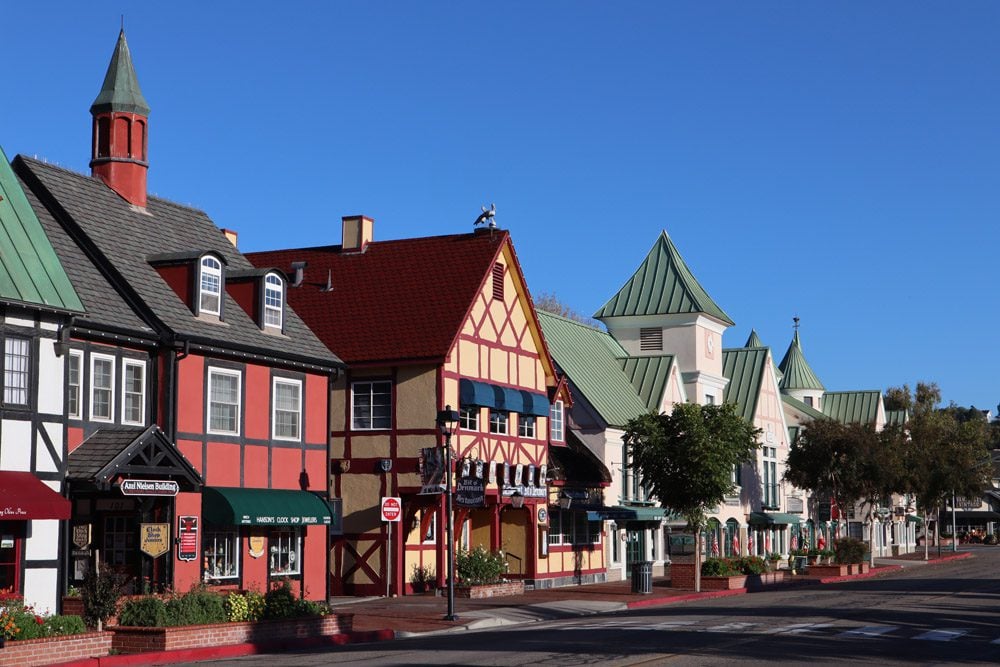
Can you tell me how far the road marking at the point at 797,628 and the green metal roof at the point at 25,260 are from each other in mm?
14989

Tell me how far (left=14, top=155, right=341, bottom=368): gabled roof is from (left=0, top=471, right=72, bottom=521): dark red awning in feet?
12.8

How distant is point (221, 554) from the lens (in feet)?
102

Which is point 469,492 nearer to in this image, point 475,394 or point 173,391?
point 475,394

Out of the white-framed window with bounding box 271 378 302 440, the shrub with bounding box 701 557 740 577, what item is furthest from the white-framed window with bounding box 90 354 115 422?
the shrub with bounding box 701 557 740 577

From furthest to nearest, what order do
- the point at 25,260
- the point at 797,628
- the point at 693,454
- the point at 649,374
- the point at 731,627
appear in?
the point at 649,374
the point at 693,454
the point at 731,627
the point at 25,260
the point at 797,628

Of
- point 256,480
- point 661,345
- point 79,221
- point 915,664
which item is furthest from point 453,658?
point 661,345

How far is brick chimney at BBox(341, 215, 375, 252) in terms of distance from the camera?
43.9 meters

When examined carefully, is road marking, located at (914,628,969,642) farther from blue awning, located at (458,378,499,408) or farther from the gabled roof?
blue awning, located at (458,378,499,408)

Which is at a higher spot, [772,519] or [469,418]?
[469,418]

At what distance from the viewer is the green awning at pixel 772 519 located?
214ft

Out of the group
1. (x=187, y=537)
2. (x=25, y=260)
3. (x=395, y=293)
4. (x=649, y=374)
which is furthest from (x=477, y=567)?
(x=649, y=374)

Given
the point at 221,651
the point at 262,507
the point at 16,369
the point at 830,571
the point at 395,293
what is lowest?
the point at 830,571

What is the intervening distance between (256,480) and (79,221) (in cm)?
740

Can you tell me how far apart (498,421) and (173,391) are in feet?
49.5
